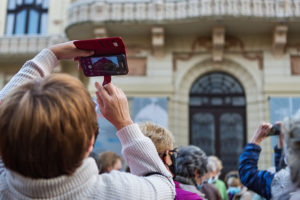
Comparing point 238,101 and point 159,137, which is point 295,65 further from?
point 159,137

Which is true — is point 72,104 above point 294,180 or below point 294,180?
above

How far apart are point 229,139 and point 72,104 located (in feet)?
29.7

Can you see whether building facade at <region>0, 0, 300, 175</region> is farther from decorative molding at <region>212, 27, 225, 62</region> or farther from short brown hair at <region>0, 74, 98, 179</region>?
short brown hair at <region>0, 74, 98, 179</region>

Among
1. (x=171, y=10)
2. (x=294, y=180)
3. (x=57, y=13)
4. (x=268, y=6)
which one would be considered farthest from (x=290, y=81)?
(x=294, y=180)

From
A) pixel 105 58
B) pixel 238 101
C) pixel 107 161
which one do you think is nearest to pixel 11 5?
pixel 238 101

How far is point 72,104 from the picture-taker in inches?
38.8

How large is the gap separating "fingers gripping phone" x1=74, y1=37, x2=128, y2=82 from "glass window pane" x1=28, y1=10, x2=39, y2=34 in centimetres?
1090

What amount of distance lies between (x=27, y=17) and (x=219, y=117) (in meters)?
6.97

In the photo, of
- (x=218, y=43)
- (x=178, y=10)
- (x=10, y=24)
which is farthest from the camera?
(x=10, y=24)

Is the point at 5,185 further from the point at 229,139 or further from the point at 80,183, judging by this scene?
the point at 229,139

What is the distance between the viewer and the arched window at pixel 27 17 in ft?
38.1

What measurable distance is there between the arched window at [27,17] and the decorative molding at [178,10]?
2144 millimetres

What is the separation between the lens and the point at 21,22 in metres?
11.7

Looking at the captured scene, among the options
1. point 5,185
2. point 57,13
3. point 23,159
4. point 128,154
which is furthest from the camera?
point 57,13
